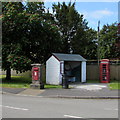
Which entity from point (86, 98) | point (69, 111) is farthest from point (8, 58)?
point (69, 111)

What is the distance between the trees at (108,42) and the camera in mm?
38875

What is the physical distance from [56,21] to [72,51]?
201 inches

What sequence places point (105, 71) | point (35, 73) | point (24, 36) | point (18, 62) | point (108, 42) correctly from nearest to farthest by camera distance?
point (35, 73) < point (18, 62) < point (24, 36) < point (105, 71) < point (108, 42)

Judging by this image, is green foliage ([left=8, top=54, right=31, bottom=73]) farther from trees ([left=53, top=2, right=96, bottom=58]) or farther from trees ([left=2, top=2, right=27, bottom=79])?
trees ([left=53, top=2, right=96, bottom=58])

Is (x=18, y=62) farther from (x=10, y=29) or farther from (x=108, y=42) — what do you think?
(x=108, y=42)

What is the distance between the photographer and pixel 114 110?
9008mm

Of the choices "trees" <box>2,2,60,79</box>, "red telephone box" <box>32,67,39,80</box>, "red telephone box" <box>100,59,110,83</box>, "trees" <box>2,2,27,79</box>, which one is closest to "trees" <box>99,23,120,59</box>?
"red telephone box" <box>100,59,110,83</box>

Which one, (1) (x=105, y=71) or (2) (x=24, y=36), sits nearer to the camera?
(2) (x=24, y=36)

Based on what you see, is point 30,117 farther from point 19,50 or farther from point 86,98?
point 19,50

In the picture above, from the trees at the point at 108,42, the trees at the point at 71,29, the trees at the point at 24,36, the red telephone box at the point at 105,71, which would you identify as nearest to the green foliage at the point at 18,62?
the trees at the point at 24,36

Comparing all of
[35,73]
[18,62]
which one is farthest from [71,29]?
[35,73]

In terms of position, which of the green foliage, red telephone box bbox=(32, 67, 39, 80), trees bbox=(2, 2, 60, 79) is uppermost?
trees bbox=(2, 2, 60, 79)

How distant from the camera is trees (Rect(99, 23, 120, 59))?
128ft

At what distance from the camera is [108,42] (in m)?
40.1
